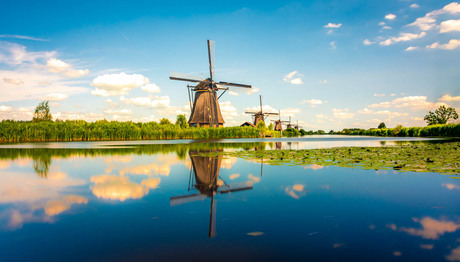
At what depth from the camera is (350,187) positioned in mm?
5152

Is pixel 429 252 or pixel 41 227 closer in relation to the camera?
pixel 429 252

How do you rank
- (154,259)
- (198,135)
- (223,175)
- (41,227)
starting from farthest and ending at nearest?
1. (198,135)
2. (223,175)
3. (41,227)
4. (154,259)

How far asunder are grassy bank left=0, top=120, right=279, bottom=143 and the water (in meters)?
25.5

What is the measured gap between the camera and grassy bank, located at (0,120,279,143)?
2722 cm

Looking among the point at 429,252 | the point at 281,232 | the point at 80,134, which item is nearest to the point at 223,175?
the point at 281,232

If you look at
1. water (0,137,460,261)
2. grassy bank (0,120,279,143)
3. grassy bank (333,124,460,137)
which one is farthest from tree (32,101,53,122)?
grassy bank (333,124,460,137)

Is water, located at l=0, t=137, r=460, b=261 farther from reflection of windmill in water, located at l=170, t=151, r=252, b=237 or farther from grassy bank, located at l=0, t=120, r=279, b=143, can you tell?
grassy bank, located at l=0, t=120, r=279, b=143

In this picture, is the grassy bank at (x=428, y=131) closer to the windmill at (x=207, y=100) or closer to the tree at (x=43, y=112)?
the windmill at (x=207, y=100)

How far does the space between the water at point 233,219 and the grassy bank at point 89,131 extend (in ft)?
83.8

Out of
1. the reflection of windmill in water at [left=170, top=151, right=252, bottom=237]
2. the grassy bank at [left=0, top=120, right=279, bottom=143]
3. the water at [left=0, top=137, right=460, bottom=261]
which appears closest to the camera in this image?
the water at [left=0, top=137, right=460, bottom=261]

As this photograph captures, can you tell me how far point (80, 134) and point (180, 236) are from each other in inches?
1227

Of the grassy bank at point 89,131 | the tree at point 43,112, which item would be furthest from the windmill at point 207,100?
the tree at point 43,112

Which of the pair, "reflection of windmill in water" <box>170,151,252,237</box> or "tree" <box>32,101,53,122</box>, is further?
"tree" <box>32,101,53,122</box>

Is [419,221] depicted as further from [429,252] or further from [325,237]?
[325,237]
